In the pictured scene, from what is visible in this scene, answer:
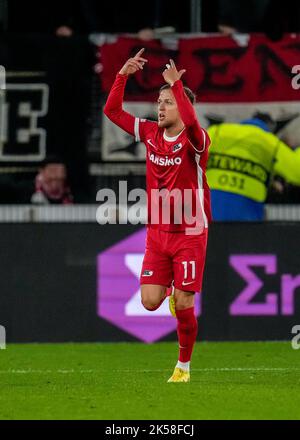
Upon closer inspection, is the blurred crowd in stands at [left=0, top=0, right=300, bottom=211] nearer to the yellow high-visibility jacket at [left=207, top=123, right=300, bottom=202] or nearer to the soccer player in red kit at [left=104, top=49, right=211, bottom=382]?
the yellow high-visibility jacket at [left=207, top=123, right=300, bottom=202]

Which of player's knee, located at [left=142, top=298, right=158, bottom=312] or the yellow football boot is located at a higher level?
player's knee, located at [left=142, top=298, right=158, bottom=312]

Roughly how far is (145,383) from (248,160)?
567 cm

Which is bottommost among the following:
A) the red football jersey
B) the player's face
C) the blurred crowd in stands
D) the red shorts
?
the red shorts

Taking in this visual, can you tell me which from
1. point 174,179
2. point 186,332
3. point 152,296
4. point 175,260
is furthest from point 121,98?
point 186,332

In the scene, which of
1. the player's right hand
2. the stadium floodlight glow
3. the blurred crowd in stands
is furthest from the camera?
the blurred crowd in stands

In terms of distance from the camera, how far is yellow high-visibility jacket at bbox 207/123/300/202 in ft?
49.8

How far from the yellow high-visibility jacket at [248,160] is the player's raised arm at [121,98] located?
466cm

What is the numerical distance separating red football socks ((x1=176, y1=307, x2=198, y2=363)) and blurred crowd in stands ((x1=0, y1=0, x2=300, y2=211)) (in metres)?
5.93

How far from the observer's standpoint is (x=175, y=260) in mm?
10344

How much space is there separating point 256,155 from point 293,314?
74.1 inches

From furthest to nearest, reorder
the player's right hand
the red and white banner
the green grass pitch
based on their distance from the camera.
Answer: the red and white banner → the player's right hand → the green grass pitch

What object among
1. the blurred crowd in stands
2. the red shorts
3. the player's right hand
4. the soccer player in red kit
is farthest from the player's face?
the blurred crowd in stands

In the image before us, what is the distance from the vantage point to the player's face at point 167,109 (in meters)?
10.2

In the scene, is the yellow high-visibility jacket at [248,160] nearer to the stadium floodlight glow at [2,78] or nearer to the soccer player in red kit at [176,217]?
the stadium floodlight glow at [2,78]
